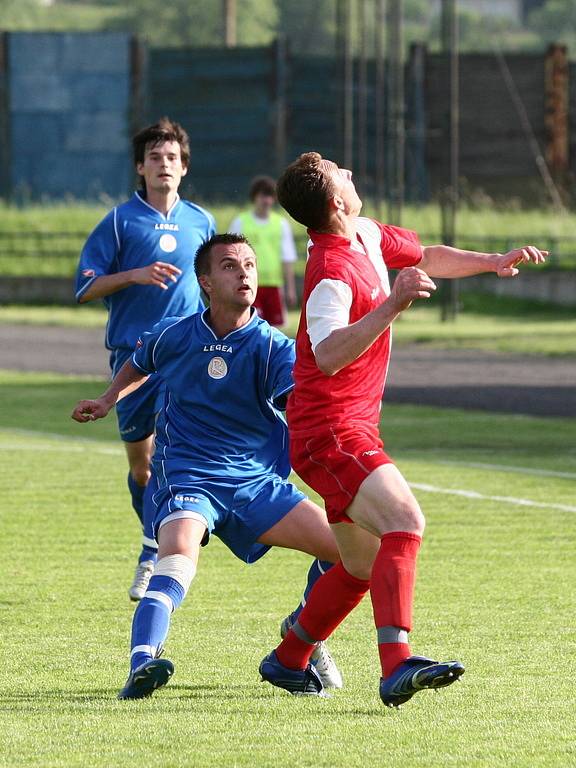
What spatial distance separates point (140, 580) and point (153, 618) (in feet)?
7.01

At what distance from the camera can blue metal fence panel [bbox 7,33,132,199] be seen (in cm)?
4594

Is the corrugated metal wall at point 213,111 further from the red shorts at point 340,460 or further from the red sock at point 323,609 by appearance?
the red shorts at point 340,460

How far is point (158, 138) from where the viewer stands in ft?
27.2

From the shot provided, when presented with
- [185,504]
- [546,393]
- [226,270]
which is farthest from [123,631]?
[546,393]

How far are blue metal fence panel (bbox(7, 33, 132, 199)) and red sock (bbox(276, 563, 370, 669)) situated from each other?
40859mm

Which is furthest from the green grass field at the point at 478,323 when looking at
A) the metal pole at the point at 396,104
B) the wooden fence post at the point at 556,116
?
the wooden fence post at the point at 556,116

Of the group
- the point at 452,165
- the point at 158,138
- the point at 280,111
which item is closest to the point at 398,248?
the point at 158,138

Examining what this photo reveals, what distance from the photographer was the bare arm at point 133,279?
25.1 feet

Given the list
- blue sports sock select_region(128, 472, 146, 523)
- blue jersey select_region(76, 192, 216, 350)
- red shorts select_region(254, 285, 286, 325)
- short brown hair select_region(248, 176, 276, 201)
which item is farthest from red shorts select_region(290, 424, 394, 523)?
red shorts select_region(254, 285, 286, 325)

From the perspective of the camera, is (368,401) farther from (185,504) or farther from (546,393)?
(546,393)

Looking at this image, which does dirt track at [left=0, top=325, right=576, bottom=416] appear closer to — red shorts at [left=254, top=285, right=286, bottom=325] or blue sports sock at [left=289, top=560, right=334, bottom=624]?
red shorts at [left=254, top=285, right=286, bottom=325]

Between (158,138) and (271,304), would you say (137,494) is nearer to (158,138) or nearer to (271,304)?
(158,138)

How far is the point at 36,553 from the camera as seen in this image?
902 centimetres

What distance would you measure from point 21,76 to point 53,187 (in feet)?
10.4
